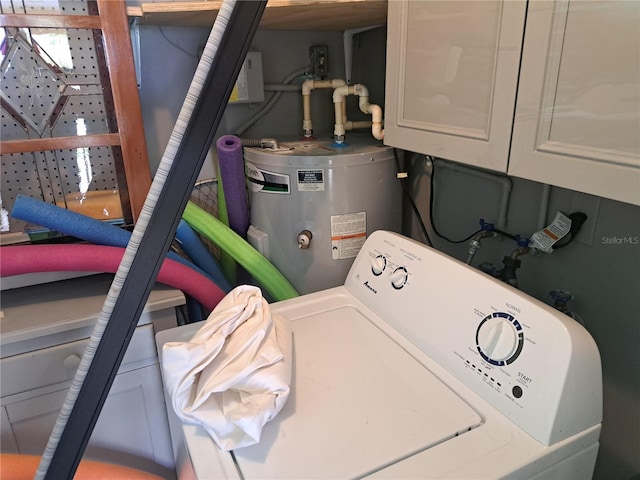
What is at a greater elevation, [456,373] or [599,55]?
[599,55]

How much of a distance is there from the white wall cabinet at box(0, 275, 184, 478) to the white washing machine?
274 mm

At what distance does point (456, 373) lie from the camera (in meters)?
0.88

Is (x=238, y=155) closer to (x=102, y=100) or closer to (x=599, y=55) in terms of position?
(x=102, y=100)

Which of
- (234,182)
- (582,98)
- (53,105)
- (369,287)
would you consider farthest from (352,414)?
(53,105)

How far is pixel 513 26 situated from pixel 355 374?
2.41ft

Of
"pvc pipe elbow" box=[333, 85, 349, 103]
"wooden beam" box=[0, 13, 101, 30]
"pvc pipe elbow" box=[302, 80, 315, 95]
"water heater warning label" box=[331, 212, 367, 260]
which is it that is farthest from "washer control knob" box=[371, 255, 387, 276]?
"wooden beam" box=[0, 13, 101, 30]

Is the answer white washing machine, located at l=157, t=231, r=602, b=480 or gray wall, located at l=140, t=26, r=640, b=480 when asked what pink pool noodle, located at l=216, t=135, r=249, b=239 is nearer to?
gray wall, located at l=140, t=26, r=640, b=480

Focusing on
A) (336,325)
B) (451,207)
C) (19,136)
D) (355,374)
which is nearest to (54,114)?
(19,136)

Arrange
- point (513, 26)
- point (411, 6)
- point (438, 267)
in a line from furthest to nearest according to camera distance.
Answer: point (411, 6) < point (438, 267) < point (513, 26)

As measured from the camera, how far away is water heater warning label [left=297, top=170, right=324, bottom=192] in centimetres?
132

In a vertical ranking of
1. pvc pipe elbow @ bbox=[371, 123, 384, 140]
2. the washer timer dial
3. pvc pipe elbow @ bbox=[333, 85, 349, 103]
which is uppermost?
pvc pipe elbow @ bbox=[333, 85, 349, 103]

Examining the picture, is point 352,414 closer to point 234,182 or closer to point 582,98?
point 582,98

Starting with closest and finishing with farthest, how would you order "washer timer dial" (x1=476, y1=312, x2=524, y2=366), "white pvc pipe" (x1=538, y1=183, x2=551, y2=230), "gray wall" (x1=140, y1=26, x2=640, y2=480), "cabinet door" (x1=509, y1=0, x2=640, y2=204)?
1. "cabinet door" (x1=509, y1=0, x2=640, y2=204)
2. "washer timer dial" (x1=476, y1=312, x2=524, y2=366)
3. "gray wall" (x1=140, y1=26, x2=640, y2=480)
4. "white pvc pipe" (x1=538, y1=183, x2=551, y2=230)

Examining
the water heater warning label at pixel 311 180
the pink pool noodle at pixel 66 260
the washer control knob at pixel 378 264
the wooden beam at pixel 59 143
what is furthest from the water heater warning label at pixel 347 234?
the wooden beam at pixel 59 143
